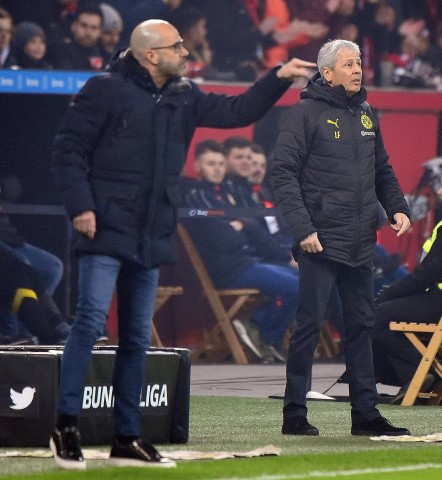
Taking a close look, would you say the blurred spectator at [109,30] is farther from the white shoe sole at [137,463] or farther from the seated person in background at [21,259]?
the white shoe sole at [137,463]

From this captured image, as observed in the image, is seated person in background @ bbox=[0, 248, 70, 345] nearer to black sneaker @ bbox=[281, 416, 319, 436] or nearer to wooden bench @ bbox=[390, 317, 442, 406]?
wooden bench @ bbox=[390, 317, 442, 406]

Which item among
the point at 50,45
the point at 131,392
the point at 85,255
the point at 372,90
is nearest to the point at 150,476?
the point at 131,392

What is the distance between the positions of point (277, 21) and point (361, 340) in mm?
7866

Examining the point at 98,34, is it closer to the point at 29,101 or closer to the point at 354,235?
the point at 29,101

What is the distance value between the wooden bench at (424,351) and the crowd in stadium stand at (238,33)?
4721mm

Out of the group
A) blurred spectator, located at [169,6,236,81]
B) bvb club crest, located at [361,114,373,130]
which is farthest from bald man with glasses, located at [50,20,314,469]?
blurred spectator, located at [169,6,236,81]

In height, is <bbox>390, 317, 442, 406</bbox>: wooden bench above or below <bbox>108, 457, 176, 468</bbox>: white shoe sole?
below

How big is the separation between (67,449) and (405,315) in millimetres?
4256

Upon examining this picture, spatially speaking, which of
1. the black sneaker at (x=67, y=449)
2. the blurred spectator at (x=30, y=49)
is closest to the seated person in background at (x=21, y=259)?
the blurred spectator at (x=30, y=49)

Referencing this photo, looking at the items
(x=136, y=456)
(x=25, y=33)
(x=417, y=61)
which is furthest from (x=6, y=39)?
(x=136, y=456)

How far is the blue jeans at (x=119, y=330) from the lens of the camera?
5.86m

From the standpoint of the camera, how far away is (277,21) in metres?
14.8

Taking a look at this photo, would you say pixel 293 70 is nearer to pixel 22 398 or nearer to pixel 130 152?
pixel 130 152

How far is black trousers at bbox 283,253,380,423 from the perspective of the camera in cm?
735
